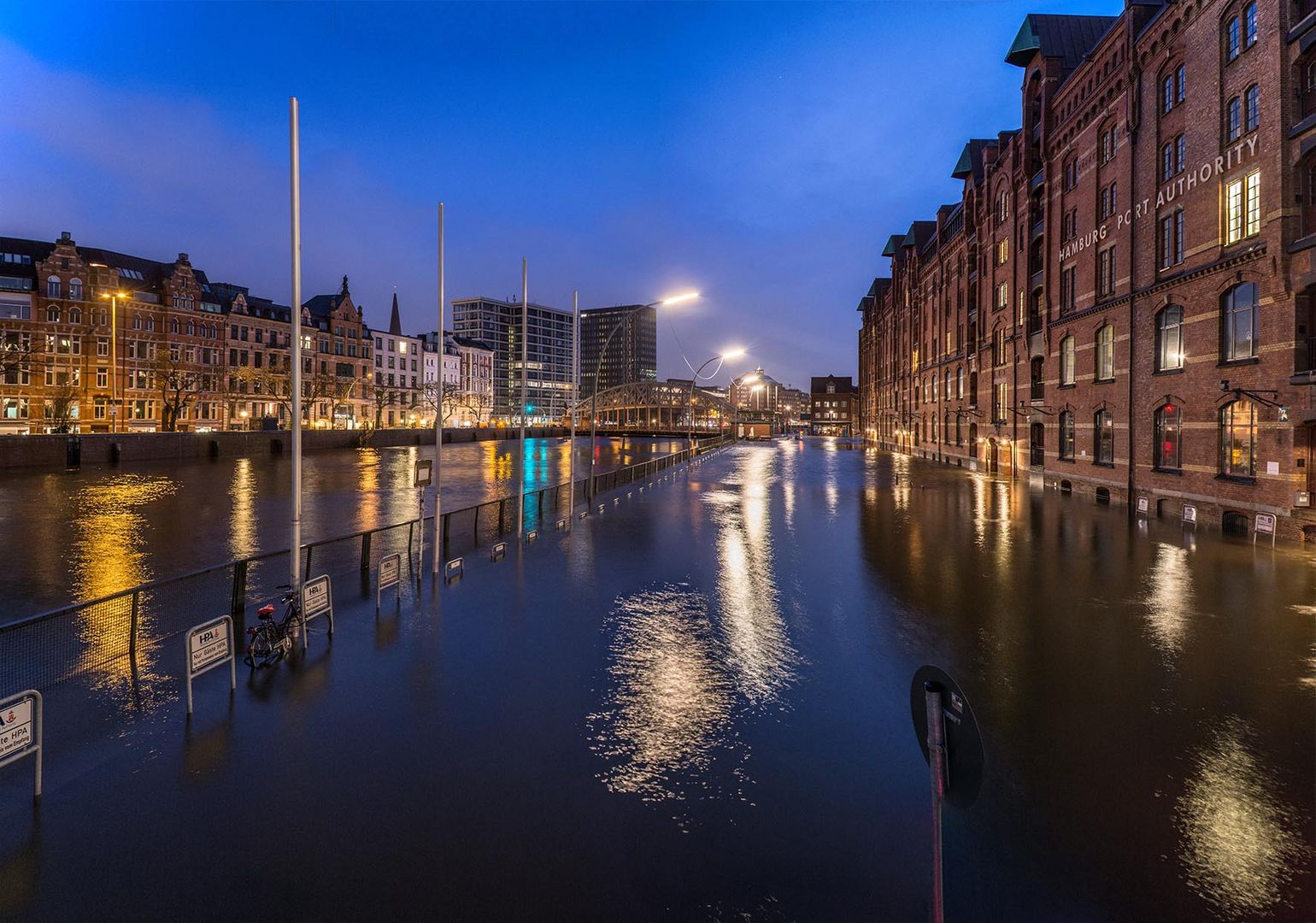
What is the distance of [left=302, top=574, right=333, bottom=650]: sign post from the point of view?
11.0m

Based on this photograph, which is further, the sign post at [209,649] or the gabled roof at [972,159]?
the gabled roof at [972,159]

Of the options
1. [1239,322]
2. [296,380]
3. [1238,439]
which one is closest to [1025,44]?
[1239,322]

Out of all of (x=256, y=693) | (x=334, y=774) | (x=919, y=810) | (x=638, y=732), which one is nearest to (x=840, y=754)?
(x=919, y=810)

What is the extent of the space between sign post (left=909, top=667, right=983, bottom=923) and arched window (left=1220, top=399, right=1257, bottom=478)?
2533 centimetres

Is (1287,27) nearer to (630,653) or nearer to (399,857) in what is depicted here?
(630,653)

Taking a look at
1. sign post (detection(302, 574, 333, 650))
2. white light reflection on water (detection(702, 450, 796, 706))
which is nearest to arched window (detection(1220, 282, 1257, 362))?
white light reflection on water (detection(702, 450, 796, 706))

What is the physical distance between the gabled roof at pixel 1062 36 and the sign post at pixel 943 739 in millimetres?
45483

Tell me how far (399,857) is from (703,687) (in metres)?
4.64

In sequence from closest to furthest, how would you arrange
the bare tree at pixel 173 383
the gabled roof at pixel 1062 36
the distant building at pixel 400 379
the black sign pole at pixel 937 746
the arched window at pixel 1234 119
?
the black sign pole at pixel 937 746 < the arched window at pixel 1234 119 < the gabled roof at pixel 1062 36 < the bare tree at pixel 173 383 < the distant building at pixel 400 379

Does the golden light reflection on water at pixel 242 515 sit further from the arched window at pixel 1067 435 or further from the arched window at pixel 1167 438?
the arched window at pixel 1067 435

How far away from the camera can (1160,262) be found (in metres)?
26.8

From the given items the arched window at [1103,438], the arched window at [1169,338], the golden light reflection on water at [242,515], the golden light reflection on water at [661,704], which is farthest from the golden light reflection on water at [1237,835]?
the arched window at [1103,438]

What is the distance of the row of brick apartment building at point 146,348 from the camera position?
69.4 meters

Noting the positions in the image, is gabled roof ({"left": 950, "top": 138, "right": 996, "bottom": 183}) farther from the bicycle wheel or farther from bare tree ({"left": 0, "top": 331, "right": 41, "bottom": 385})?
bare tree ({"left": 0, "top": 331, "right": 41, "bottom": 385})
